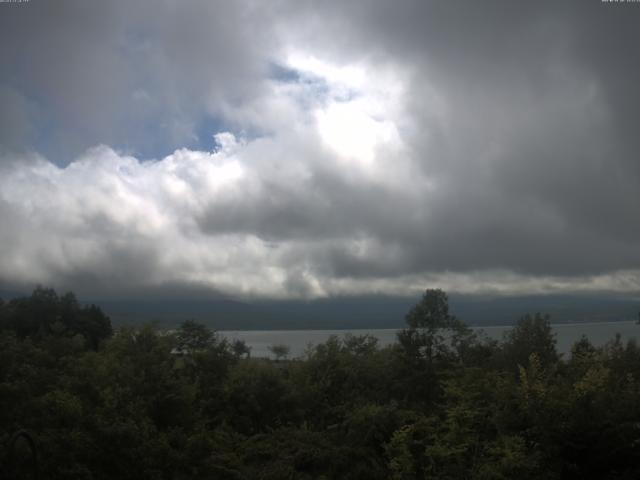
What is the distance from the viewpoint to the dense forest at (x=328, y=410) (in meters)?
18.0

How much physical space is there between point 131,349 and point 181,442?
7.84 m

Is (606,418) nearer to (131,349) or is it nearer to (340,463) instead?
(340,463)

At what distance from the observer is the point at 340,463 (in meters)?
22.2

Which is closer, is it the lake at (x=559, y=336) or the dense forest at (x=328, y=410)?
the dense forest at (x=328, y=410)

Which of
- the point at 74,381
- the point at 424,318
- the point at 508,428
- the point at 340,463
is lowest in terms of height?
the point at 340,463

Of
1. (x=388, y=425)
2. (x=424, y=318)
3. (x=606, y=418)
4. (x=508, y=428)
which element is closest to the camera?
(x=606, y=418)

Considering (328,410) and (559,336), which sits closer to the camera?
(328,410)

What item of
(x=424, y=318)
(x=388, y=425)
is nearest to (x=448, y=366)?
(x=424, y=318)

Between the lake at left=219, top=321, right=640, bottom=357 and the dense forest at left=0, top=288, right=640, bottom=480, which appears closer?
the dense forest at left=0, top=288, right=640, bottom=480

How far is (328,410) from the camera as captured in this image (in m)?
28.3

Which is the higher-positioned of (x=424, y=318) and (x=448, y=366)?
(x=424, y=318)

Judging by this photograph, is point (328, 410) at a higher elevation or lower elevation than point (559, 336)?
higher

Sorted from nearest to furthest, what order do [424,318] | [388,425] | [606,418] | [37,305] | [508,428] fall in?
[606,418]
[508,428]
[388,425]
[424,318]
[37,305]

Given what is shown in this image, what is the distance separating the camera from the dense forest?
59.2 feet
